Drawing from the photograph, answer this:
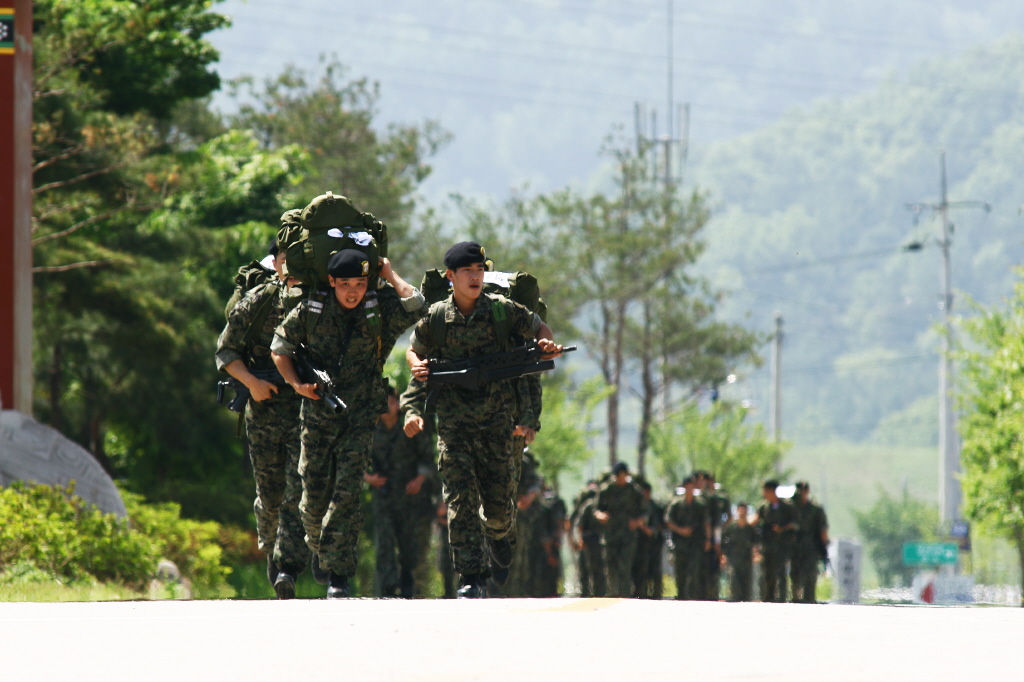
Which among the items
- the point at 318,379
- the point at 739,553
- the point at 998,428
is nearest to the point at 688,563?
the point at 739,553

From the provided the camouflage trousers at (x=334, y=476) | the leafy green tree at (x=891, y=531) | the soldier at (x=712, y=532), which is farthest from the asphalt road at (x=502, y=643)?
the leafy green tree at (x=891, y=531)

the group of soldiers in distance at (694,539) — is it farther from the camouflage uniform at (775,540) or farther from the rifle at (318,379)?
the rifle at (318,379)

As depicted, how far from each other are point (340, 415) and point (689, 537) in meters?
16.6

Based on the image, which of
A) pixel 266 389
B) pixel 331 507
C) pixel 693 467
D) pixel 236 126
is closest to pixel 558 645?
pixel 331 507

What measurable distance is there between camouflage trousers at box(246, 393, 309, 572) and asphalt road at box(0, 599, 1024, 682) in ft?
6.66

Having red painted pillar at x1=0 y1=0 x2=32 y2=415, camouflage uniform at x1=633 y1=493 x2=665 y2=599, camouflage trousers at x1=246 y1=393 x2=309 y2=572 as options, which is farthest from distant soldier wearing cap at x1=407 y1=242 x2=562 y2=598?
camouflage uniform at x1=633 y1=493 x2=665 y2=599

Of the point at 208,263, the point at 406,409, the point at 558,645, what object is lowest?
the point at 558,645

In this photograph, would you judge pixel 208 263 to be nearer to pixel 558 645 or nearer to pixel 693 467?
pixel 558 645

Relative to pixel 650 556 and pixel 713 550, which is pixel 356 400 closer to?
pixel 650 556

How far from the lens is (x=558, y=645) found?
21.1ft

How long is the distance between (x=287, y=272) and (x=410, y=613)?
286 centimetres

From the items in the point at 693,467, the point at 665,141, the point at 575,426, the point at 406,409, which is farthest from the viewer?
the point at 665,141

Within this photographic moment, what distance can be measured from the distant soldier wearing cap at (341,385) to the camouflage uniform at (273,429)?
1.80 ft

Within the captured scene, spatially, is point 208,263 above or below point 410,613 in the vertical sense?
above
